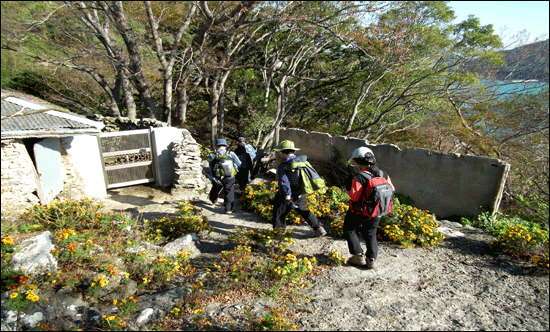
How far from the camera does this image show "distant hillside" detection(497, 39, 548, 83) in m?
7.69

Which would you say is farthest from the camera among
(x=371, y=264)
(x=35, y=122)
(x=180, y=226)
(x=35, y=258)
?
(x=35, y=122)

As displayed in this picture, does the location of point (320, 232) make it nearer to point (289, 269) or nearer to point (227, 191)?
point (289, 269)

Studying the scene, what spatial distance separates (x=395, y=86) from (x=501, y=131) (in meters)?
4.16

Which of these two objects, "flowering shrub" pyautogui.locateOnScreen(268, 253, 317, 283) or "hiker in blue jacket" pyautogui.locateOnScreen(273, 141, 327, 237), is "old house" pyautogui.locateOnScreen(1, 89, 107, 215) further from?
"flowering shrub" pyautogui.locateOnScreen(268, 253, 317, 283)

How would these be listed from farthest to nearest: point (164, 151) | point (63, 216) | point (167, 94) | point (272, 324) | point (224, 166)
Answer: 1. point (167, 94)
2. point (164, 151)
3. point (224, 166)
4. point (63, 216)
5. point (272, 324)

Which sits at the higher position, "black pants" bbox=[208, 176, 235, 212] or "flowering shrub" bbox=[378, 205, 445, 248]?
"black pants" bbox=[208, 176, 235, 212]

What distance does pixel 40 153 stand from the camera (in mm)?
6316

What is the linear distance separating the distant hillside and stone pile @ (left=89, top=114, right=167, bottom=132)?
9523 mm

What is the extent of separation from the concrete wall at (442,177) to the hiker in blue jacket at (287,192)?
4.10 m

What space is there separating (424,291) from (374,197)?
1.25 meters

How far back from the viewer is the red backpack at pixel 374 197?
378 centimetres

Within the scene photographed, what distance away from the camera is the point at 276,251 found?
4773 mm

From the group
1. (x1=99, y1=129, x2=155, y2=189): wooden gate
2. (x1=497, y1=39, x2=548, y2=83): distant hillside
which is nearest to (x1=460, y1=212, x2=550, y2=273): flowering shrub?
(x1=497, y1=39, x2=548, y2=83): distant hillside

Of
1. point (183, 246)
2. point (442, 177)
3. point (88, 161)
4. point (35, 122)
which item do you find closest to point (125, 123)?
point (88, 161)
